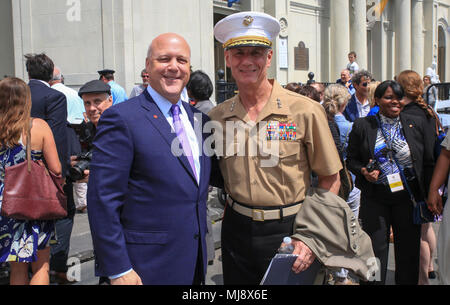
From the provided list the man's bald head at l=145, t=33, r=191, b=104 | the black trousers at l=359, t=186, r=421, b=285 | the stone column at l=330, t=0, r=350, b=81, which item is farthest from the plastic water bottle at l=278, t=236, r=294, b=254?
the stone column at l=330, t=0, r=350, b=81

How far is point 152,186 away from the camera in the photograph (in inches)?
96.0

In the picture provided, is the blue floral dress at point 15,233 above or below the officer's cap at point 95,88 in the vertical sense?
below

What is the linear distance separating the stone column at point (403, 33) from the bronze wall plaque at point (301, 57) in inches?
389

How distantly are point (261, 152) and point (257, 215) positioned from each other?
0.40 metres

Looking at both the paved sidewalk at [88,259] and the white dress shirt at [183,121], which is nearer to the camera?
the white dress shirt at [183,121]

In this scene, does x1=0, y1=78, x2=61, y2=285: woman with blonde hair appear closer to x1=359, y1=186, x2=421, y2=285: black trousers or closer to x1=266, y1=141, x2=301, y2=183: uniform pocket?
x1=266, y1=141, x2=301, y2=183: uniform pocket

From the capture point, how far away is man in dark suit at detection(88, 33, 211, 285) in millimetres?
2338

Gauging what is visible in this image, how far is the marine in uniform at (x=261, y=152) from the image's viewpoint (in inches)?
111

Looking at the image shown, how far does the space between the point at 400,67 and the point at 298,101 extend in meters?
27.9

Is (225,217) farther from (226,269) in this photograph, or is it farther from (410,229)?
(410,229)

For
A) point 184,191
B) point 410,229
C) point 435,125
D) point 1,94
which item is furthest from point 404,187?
point 1,94

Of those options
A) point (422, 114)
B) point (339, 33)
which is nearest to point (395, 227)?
point (422, 114)

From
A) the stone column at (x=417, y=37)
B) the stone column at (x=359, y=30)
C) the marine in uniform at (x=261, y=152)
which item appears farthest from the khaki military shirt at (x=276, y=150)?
the stone column at (x=417, y=37)

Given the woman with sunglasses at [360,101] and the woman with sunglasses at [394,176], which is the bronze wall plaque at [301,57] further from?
the woman with sunglasses at [394,176]
